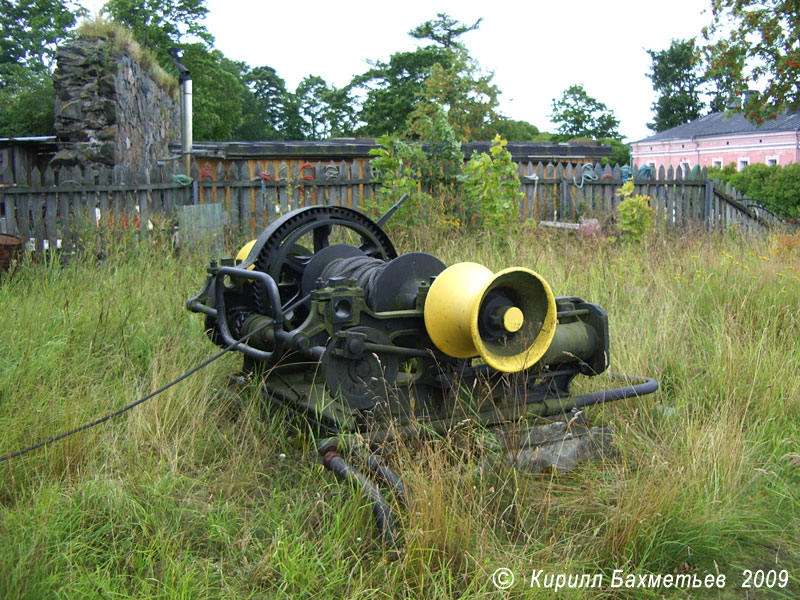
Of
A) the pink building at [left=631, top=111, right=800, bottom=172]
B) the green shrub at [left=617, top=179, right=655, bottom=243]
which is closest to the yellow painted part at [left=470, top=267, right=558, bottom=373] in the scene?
the green shrub at [left=617, top=179, right=655, bottom=243]

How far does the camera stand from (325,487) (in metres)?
3.48

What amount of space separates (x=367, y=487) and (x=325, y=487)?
45 centimetres

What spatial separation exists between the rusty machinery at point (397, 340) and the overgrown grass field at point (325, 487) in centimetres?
21

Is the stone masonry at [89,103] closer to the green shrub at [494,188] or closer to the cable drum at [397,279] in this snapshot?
the green shrub at [494,188]

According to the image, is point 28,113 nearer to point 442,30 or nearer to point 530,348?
point 442,30

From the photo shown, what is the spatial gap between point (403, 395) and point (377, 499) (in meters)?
0.85

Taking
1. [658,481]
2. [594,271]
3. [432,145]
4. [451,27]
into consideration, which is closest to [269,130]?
[451,27]

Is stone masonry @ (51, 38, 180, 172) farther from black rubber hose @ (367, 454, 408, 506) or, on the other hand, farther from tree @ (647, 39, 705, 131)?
tree @ (647, 39, 705, 131)

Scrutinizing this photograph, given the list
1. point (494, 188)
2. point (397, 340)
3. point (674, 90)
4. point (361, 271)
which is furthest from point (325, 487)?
point (674, 90)

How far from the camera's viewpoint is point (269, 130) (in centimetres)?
5897

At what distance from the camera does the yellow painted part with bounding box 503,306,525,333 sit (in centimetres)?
349

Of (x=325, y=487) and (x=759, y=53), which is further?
(x=759, y=53)

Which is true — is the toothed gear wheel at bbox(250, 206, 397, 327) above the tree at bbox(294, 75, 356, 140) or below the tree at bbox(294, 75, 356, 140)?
below

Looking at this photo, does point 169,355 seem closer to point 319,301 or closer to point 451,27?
point 319,301
